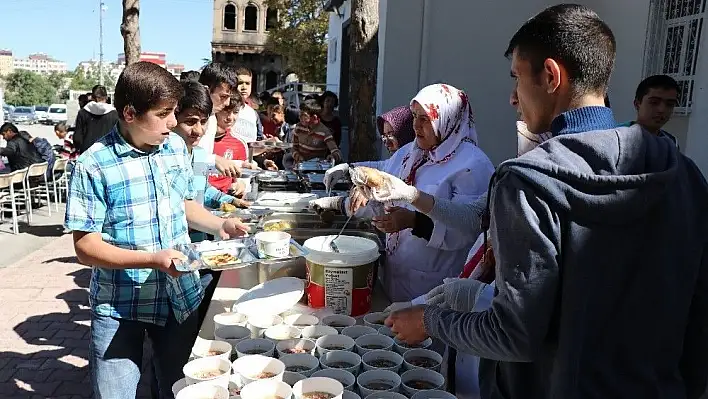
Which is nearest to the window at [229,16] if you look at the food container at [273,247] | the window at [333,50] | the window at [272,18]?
the window at [272,18]

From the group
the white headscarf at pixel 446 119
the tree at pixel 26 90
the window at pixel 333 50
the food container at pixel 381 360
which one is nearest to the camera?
the food container at pixel 381 360

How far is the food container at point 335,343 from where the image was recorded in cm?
162

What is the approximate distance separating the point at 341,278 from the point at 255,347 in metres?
0.41

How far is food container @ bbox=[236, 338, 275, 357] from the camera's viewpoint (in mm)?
1587

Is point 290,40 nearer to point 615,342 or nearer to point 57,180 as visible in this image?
point 57,180

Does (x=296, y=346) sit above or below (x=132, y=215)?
below

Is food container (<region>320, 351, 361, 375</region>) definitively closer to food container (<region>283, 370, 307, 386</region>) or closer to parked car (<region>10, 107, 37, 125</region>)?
food container (<region>283, 370, 307, 386</region>)

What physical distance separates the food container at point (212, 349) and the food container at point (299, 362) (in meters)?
0.17

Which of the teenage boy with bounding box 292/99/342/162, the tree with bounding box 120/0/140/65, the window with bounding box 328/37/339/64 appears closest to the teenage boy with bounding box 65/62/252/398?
the teenage boy with bounding box 292/99/342/162

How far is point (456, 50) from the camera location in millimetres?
6602

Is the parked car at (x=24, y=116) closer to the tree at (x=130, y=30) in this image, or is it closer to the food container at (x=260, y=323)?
the tree at (x=130, y=30)

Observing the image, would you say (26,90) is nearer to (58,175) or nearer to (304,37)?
(304,37)

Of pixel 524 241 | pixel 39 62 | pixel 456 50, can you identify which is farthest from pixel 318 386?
pixel 39 62

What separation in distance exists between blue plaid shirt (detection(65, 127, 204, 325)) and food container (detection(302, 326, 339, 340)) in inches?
22.5
